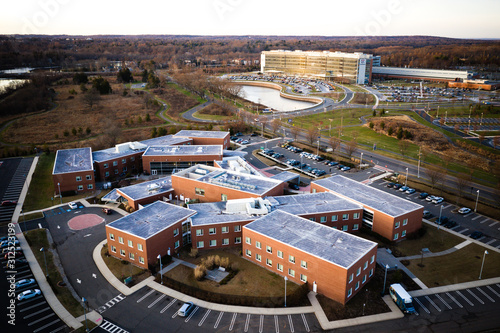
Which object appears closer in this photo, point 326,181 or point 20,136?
point 326,181

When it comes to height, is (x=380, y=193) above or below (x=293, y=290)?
above

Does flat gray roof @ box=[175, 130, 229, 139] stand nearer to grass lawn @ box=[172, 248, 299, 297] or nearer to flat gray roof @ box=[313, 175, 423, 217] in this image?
flat gray roof @ box=[313, 175, 423, 217]

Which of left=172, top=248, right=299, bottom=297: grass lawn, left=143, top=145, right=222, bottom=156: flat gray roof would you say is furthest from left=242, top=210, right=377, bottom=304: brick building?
left=143, top=145, right=222, bottom=156: flat gray roof

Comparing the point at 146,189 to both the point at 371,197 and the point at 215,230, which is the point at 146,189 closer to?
the point at 215,230

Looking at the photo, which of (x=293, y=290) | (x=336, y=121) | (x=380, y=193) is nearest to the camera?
(x=293, y=290)

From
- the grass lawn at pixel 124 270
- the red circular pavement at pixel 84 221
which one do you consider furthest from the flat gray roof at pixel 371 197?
the red circular pavement at pixel 84 221

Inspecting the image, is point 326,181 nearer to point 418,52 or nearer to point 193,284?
point 193,284

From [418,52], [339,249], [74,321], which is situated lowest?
[74,321]

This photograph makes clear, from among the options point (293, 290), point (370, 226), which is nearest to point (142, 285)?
point (293, 290)
